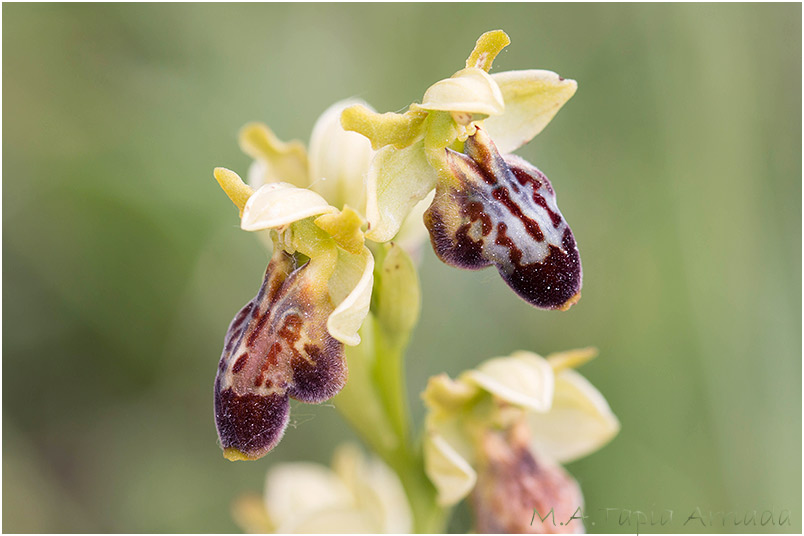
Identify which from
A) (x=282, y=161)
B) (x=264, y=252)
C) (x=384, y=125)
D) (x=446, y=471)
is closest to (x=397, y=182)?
(x=384, y=125)

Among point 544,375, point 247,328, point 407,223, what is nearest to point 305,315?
point 247,328

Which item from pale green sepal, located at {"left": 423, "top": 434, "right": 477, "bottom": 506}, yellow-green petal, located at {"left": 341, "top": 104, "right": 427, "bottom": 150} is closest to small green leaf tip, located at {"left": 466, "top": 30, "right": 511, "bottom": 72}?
yellow-green petal, located at {"left": 341, "top": 104, "right": 427, "bottom": 150}

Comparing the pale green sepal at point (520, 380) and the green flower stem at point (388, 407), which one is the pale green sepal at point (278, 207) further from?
the pale green sepal at point (520, 380)

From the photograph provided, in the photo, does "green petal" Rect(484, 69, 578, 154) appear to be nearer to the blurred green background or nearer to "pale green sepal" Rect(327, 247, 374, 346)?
"pale green sepal" Rect(327, 247, 374, 346)

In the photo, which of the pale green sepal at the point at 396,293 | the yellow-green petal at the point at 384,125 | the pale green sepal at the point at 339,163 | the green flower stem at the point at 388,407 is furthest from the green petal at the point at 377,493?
the yellow-green petal at the point at 384,125

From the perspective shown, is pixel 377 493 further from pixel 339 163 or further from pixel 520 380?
pixel 339 163

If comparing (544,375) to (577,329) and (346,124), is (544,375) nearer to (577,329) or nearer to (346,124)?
(346,124)

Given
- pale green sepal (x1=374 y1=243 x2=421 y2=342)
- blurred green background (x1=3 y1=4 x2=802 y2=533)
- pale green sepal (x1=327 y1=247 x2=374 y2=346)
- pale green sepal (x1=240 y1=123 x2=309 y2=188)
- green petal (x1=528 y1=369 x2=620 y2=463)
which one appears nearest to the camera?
pale green sepal (x1=327 y1=247 x2=374 y2=346)
